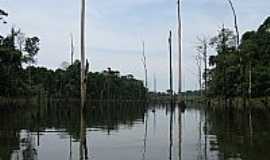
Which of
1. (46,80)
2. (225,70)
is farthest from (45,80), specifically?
(225,70)

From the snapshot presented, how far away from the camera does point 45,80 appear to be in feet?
404

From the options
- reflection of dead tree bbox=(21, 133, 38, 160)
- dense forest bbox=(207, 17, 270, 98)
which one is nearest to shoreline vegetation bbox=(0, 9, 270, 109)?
dense forest bbox=(207, 17, 270, 98)

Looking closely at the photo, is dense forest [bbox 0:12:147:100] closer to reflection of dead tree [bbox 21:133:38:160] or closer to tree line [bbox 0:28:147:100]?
tree line [bbox 0:28:147:100]

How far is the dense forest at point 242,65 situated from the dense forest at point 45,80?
2948 centimetres

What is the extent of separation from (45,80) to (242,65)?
235 feet

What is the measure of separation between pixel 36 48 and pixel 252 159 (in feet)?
304

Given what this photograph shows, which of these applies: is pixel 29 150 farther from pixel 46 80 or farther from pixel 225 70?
pixel 46 80

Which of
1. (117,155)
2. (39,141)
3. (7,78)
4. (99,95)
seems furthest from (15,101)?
(99,95)

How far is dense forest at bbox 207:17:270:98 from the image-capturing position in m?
57.1

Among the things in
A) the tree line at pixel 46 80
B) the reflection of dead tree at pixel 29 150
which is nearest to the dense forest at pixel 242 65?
the tree line at pixel 46 80

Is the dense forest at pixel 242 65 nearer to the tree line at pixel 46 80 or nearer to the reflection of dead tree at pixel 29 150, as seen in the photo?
the tree line at pixel 46 80

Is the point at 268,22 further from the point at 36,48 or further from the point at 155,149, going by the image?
the point at 155,149

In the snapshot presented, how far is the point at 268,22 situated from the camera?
70.4 m

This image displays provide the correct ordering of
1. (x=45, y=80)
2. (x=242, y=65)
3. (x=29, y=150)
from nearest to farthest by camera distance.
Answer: (x=29, y=150)
(x=242, y=65)
(x=45, y=80)
